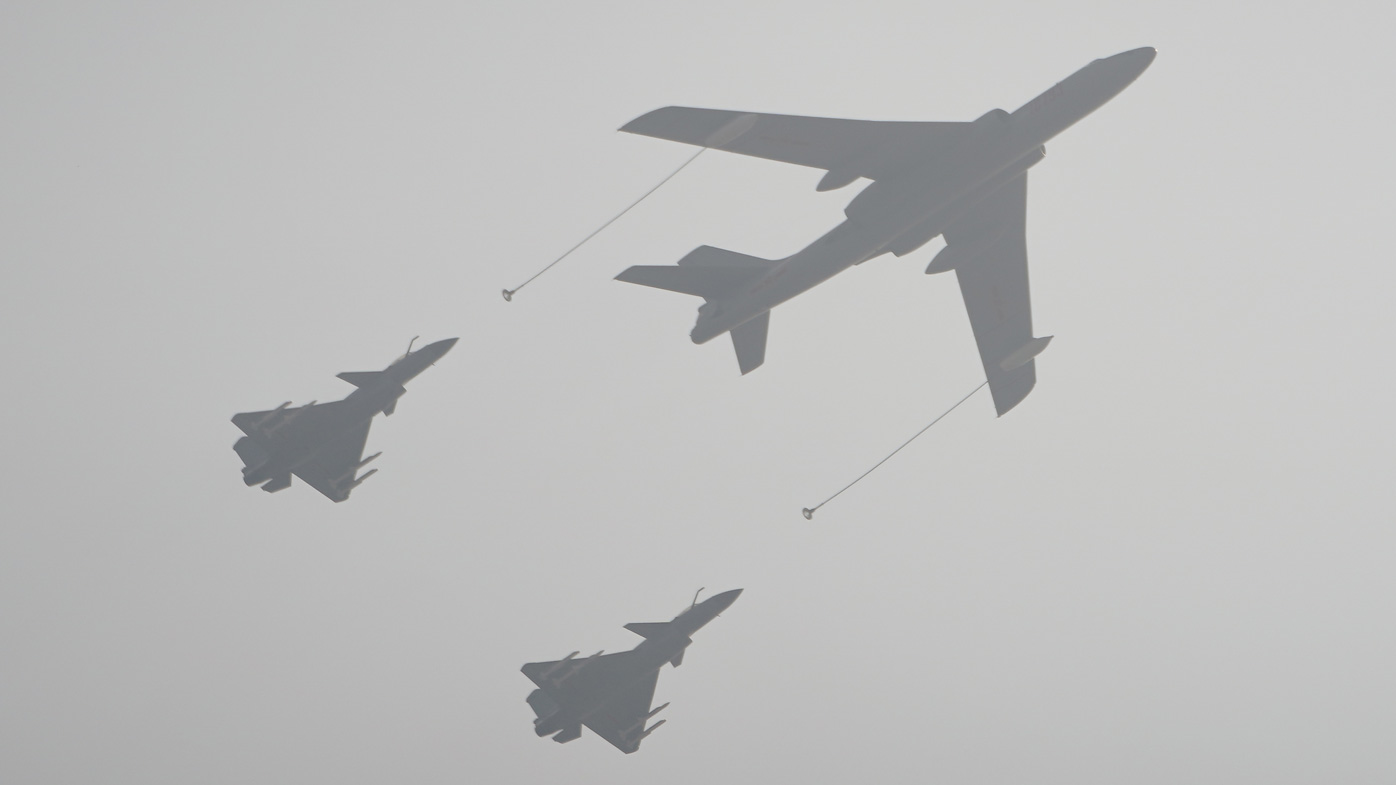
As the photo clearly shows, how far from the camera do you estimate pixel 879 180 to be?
38.6 m

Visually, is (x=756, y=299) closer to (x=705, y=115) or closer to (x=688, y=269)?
(x=688, y=269)

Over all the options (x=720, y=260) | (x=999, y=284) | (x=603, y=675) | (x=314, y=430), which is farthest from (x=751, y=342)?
(x=314, y=430)

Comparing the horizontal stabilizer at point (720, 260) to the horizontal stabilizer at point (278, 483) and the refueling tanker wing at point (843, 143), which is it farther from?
the horizontal stabilizer at point (278, 483)

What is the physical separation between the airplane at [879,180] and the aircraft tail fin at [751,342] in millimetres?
37

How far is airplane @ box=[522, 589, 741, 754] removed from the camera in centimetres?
4722

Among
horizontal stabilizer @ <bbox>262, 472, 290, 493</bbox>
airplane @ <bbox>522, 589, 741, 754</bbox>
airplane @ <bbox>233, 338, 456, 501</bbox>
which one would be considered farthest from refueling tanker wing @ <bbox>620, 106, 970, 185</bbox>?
horizontal stabilizer @ <bbox>262, 472, 290, 493</bbox>

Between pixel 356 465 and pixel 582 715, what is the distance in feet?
45.6

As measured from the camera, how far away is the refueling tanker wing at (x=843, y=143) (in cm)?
3744

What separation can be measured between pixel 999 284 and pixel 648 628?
64.6 ft

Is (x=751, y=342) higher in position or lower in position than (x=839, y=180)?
lower

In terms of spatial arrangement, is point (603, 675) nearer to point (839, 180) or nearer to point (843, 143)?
point (839, 180)

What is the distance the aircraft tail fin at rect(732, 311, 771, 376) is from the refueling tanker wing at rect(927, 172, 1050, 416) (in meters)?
6.67

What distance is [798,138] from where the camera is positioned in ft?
124

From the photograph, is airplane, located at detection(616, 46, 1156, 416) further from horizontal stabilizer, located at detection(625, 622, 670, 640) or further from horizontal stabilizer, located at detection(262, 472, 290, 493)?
horizontal stabilizer, located at detection(262, 472, 290, 493)
